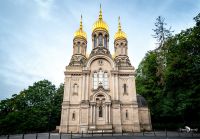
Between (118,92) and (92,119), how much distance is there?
5.59 m

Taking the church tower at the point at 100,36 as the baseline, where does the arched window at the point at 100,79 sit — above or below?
below

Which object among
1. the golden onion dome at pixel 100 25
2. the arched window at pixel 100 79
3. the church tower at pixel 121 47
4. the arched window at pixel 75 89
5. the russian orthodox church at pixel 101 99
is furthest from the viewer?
the church tower at pixel 121 47

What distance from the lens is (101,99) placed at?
2888 cm

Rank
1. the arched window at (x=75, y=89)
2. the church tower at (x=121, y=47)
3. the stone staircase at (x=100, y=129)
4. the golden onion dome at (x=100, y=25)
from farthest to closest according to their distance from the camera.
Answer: the church tower at (x=121, y=47) < the golden onion dome at (x=100, y=25) < the arched window at (x=75, y=89) < the stone staircase at (x=100, y=129)

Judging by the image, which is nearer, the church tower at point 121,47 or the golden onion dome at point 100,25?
the golden onion dome at point 100,25

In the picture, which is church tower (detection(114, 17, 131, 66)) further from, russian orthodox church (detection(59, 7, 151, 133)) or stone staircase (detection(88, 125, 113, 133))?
stone staircase (detection(88, 125, 113, 133))

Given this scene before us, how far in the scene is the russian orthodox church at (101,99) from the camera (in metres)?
27.7

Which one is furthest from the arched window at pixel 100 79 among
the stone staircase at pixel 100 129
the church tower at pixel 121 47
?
the church tower at pixel 121 47

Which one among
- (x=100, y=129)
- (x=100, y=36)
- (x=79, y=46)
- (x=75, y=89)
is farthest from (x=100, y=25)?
(x=100, y=129)

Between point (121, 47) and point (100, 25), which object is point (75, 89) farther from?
point (100, 25)

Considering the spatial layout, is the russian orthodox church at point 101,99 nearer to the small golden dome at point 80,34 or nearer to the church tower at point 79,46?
the church tower at point 79,46

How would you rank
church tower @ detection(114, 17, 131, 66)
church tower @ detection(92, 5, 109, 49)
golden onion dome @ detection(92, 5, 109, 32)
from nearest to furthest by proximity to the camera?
church tower @ detection(92, 5, 109, 49), golden onion dome @ detection(92, 5, 109, 32), church tower @ detection(114, 17, 131, 66)

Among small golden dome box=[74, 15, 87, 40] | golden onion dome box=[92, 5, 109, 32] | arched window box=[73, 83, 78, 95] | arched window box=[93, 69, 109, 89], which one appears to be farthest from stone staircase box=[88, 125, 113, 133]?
golden onion dome box=[92, 5, 109, 32]

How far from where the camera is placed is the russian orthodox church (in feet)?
90.9
